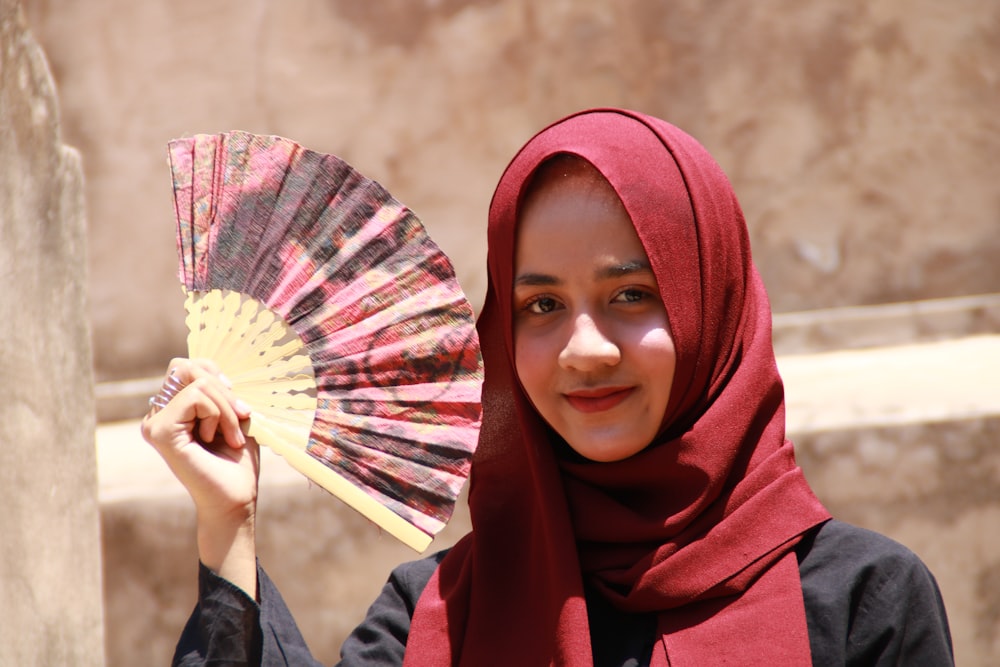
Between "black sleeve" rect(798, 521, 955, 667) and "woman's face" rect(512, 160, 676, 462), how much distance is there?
0.33 meters

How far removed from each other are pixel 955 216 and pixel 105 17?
7.78 feet

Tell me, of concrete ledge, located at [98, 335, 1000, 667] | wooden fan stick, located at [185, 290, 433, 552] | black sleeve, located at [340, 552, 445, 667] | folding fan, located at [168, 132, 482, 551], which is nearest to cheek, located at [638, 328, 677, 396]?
folding fan, located at [168, 132, 482, 551]

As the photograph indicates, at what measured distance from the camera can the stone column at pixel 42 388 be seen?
191 cm

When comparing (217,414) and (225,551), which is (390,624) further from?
(217,414)

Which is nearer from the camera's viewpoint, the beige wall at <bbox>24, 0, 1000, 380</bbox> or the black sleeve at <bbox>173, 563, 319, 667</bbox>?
the black sleeve at <bbox>173, 563, 319, 667</bbox>

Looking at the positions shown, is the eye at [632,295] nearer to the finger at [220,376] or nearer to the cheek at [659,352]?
the cheek at [659,352]

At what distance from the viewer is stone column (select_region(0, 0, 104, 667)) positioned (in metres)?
1.91

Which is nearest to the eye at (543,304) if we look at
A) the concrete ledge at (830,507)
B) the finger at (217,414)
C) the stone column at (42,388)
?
the finger at (217,414)

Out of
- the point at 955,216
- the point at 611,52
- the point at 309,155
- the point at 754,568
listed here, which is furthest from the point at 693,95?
the point at 754,568

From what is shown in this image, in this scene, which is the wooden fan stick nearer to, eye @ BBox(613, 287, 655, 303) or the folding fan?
the folding fan

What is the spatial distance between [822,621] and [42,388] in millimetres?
1327

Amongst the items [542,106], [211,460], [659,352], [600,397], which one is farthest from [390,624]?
[542,106]

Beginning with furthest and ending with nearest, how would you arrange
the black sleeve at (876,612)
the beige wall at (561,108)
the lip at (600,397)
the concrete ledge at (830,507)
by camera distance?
the beige wall at (561,108) → the concrete ledge at (830,507) → the lip at (600,397) → the black sleeve at (876,612)

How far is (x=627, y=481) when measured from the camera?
1.81 metres
